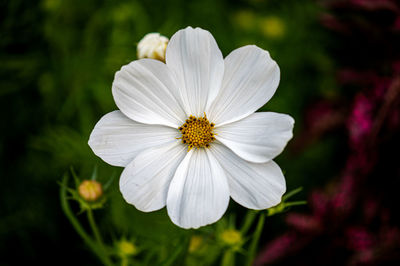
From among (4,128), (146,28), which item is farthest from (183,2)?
(4,128)

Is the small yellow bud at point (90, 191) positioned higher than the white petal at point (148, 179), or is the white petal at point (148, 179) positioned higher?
the small yellow bud at point (90, 191)

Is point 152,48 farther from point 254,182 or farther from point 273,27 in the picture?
point 273,27

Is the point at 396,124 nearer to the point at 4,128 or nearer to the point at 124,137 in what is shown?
the point at 124,137

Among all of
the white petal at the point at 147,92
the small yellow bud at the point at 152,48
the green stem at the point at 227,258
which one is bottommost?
the green stem at the point at 227,258

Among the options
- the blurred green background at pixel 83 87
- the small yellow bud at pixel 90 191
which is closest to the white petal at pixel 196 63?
the small yellow bud at pixel 90 191

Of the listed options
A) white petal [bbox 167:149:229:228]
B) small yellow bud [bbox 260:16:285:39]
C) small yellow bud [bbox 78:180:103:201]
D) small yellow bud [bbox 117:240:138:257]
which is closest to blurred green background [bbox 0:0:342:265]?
small yellow bud [bbox 260:16:285:39]

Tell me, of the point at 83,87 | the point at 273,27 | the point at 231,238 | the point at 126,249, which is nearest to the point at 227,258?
the point at 231,238

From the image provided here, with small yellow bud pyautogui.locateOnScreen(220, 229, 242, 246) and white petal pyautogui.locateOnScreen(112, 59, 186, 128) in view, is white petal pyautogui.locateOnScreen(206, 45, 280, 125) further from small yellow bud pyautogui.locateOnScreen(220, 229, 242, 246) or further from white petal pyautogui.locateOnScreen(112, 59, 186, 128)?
small yellow bud pyautogui.locateOnScreen(220, 229, 242, 246)

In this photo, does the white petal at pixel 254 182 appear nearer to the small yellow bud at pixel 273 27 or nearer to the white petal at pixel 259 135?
the white petal at pixel 259 135
